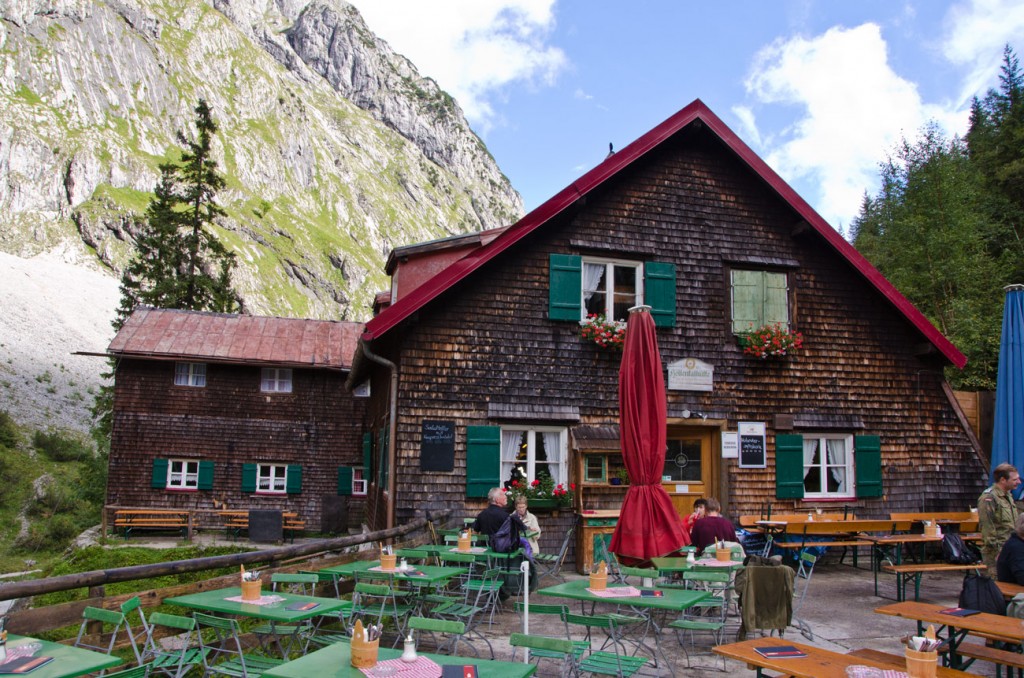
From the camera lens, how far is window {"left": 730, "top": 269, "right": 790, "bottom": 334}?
45.1 ft

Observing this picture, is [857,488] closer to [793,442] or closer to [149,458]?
[793,442]

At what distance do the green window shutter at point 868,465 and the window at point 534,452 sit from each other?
5.15m

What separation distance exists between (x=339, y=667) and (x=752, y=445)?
10.7 meters

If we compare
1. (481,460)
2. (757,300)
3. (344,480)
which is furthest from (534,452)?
(344,480)

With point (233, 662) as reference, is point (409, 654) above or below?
above

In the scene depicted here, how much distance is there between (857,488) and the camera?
13.6 meters

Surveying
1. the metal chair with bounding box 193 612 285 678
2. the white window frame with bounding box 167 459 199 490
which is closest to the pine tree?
the white window frame with bounding box 167 459 199 490

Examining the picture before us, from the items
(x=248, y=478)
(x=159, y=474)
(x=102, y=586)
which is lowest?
(x=248, y=478)

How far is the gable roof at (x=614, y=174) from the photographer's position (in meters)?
12.2

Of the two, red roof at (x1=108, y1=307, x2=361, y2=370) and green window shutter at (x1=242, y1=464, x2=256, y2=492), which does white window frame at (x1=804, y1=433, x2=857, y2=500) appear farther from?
green window shutter at (x1=242, y1=464, x2=256, y2=492)

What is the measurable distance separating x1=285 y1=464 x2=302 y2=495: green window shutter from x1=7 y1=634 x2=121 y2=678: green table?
19963mm

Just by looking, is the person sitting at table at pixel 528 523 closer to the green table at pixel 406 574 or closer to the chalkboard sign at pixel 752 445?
the green table at pixel 406 574

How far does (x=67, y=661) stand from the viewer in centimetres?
398

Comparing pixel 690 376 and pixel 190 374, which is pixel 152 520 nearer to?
pixel 190 374
